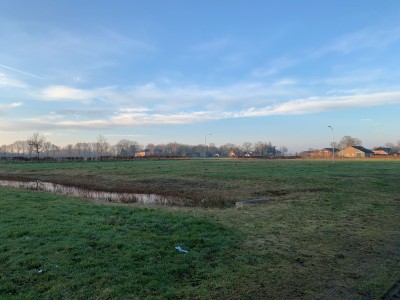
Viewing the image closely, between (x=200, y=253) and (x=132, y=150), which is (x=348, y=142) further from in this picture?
(x=200, y=253)

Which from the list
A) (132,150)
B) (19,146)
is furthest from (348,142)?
(19,146)

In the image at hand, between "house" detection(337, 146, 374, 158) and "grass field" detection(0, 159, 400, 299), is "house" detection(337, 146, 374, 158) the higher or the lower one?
the higher one

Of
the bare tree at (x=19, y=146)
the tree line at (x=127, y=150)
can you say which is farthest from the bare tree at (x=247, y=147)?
the bare tree at (x=19, y=146)

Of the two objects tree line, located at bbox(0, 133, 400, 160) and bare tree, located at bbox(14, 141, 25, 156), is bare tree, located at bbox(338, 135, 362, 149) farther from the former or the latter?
bare tree, located at bbox(14, 141, 25, 156)

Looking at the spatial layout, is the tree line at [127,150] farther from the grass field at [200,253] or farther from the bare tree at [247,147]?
the grass field at [200,253]

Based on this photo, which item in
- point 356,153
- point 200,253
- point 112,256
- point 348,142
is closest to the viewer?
point 112,256

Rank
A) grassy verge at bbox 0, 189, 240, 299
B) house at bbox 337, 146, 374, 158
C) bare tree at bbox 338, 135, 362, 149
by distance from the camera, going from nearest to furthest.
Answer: grassy verge at bbox 0, 189, 240, 299, house at bbox 337, 146, 374, 158, bare tree at bbox 338, 135, 362, 149

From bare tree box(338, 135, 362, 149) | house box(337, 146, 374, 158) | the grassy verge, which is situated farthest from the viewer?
bare tree box(338, 135, 362, 149)

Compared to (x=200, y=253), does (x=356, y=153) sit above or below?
above

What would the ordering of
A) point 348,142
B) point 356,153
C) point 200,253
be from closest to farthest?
point 200,253, point 356,153, point 348,142

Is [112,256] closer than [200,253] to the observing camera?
Yes

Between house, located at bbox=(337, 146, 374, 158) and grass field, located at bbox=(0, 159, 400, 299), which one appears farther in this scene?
house, located at bbox=(337, 146, 374, 158)

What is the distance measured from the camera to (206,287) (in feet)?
16.6

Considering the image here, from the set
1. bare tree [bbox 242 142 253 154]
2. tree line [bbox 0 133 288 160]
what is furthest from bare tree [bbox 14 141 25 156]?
bare tree [bbox 242 142 253 154]
